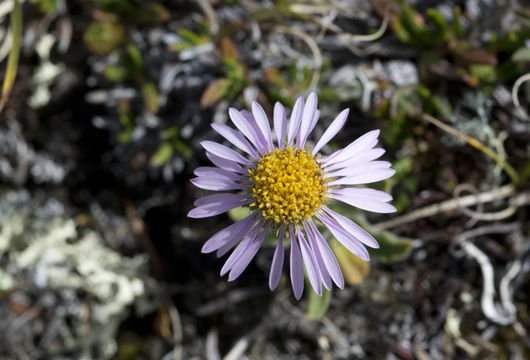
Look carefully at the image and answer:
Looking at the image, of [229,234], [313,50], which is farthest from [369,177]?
[313,50]

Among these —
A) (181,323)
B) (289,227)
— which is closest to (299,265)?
(289,227)

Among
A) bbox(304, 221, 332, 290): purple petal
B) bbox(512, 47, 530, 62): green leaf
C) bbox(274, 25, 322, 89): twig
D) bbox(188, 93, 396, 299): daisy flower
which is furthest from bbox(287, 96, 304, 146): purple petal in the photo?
bbox(512, 47, 530, 62): green leaf

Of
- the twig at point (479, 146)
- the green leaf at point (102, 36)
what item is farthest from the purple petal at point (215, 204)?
the green leaf at point (102, 36)

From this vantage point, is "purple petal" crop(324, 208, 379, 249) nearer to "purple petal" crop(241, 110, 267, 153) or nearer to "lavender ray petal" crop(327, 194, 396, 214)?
"lavender ray petal" crop(327, 194, 396, 214)

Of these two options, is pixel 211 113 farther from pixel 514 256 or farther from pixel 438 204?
pixel 514 256

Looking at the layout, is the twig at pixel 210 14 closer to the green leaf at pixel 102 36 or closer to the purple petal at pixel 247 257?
the green leaf at pixel 102 36
